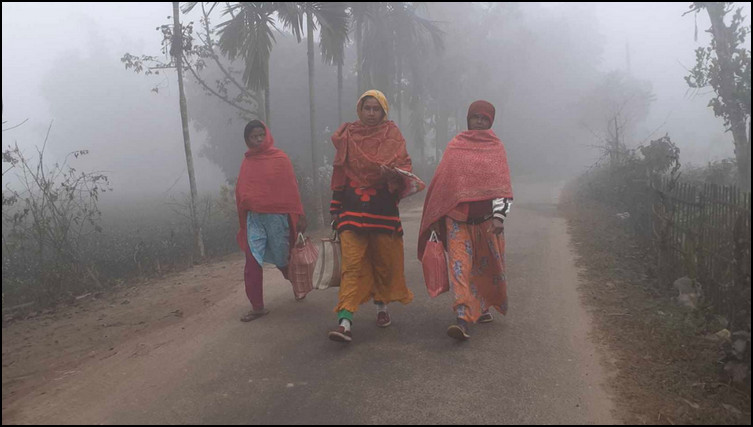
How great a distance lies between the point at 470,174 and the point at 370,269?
1.12m

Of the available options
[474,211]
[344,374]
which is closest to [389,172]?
[474,211]

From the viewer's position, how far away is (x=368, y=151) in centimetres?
400

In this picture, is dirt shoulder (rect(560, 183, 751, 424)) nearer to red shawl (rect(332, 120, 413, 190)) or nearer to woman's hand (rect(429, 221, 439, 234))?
woman's hand (rect(429, 221, 439, 234))

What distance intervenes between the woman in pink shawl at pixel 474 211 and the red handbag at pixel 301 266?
116 cm

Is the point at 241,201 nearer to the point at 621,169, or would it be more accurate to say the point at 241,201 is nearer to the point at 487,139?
the point at 487,139

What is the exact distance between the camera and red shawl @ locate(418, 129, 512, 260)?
13.1 ft

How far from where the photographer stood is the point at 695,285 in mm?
4355

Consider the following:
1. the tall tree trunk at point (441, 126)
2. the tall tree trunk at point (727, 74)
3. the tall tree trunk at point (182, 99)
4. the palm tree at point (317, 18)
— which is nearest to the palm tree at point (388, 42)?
the palm tree at point (317, 18)

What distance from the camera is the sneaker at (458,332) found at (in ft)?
12.3

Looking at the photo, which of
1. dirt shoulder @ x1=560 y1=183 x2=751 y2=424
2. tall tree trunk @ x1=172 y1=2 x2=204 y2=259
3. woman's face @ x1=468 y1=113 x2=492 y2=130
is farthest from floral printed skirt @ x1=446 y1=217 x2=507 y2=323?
tall tree trunk @ x1=172 y1=2 x2=204 y2=259

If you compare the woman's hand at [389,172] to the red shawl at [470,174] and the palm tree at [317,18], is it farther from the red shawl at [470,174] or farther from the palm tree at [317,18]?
the palm tree at [317,18]

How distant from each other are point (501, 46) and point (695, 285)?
30.3 m

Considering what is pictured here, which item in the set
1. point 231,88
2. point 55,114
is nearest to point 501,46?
point 231,88

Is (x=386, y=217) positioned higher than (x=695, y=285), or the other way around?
(x=386, y=217)
